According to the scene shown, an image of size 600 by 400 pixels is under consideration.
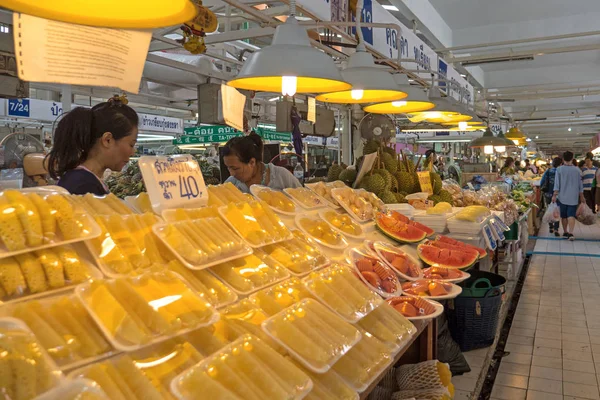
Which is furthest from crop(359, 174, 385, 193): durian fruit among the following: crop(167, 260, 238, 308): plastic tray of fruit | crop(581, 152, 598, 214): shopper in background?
crop(581, 152, 598, 214): shopper in background

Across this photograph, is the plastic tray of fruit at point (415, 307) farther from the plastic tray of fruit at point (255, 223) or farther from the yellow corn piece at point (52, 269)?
the yellow corn piece at point (52, 269)

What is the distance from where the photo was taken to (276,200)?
3133 millimetres

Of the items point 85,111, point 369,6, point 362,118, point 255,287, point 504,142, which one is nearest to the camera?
point 255,287

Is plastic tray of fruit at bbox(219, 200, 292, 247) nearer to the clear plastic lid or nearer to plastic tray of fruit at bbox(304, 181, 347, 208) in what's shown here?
the clear plastic lid

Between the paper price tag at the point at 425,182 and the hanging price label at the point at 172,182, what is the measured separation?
342 centimetres

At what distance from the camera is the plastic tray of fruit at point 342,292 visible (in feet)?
7.36

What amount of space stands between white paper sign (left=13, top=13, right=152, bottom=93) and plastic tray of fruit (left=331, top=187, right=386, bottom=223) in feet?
5.60

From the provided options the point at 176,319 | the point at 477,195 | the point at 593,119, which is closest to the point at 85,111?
the point at 176,319

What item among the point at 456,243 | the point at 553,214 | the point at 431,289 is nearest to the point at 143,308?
the point at 431,289

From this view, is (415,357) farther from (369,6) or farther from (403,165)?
(369,6)

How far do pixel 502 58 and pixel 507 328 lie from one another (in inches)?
174

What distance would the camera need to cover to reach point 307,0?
3.58 meters

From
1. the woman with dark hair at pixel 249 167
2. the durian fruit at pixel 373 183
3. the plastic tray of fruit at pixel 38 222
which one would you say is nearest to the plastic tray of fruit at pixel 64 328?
the plastic tray of fruit at pixel 38 222

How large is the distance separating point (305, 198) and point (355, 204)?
0.54 metres
